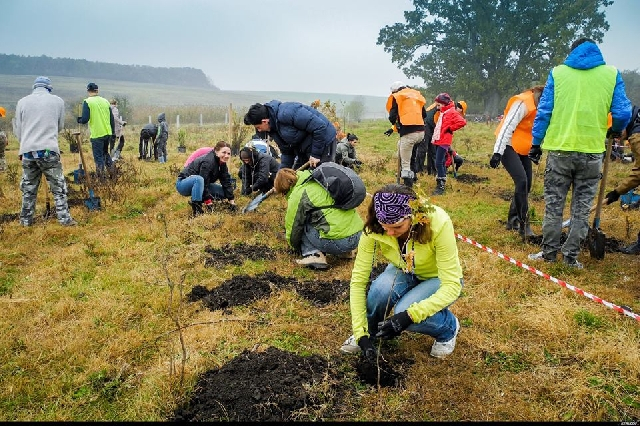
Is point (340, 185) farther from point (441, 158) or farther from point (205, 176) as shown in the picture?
point (441, 158)

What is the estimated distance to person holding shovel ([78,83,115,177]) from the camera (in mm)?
8352

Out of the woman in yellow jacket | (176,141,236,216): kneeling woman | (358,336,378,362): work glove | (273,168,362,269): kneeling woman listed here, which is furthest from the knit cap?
the woman in yellow jacket

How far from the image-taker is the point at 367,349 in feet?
8.67

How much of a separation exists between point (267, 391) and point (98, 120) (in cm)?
772

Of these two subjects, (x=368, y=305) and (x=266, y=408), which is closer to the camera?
(x=266, y=408)

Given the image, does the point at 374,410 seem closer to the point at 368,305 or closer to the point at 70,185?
the point at 368,305

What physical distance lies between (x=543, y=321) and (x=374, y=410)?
1.65m

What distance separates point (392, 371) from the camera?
2.81 m

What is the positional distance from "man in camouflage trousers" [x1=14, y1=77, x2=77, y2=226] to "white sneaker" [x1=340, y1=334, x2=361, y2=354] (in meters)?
4.88

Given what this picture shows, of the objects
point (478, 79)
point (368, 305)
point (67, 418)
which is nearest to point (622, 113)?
point (368, 305)

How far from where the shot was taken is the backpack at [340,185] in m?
4.38

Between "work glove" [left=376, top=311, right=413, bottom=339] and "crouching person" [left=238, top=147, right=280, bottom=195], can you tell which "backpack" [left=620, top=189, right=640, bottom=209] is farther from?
"work glove" [left=376, top=311, right=413, bottom=339]

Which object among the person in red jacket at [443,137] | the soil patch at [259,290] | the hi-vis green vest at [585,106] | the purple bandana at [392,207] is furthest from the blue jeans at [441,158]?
the purple bandana at [392,207]

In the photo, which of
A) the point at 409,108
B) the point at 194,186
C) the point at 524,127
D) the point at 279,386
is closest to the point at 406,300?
the point at 279,386
